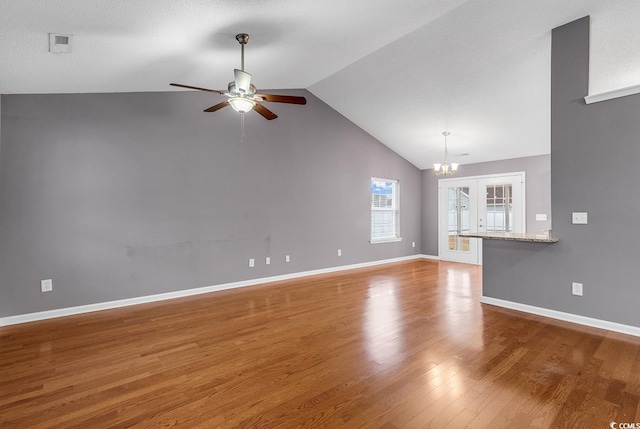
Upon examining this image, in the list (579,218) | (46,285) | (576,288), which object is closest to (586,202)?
(579,218)

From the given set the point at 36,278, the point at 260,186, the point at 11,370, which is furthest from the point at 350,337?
the point at 36,278

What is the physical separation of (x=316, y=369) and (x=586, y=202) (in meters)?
3.31

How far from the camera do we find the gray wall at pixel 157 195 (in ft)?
11.5

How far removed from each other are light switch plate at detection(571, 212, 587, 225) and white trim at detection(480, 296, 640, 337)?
1007mm

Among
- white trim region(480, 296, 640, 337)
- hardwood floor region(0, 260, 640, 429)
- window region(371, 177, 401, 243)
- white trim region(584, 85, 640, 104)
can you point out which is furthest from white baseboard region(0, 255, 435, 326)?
white trim region(584, 85, 640, 104)

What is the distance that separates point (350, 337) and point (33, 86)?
4321 mm

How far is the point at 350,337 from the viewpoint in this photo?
9.64 ft

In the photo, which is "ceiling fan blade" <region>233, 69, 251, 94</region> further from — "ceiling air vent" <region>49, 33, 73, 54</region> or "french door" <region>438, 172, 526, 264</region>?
"french door" <region>438, 172, 526, 264</region>

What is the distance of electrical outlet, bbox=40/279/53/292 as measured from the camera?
3559mm

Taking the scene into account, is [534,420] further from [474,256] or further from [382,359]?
[474,256]

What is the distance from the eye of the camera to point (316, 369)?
234cm

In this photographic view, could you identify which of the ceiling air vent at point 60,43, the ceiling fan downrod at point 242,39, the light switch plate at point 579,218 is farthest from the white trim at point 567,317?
the ceiling air vent at point 60,43

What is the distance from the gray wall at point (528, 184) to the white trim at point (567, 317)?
3350 millimetres

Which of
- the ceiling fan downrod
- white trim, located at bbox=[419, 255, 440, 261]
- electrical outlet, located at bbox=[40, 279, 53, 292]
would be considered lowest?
A: white trim, located at bbox=[419, 255, 440, 261]
